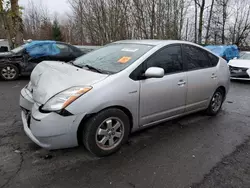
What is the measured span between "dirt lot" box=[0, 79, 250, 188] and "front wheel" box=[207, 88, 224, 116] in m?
0.55

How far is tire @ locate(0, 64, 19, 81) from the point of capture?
701 centimetres

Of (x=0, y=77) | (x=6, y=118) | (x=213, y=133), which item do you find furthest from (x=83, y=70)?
(x=0, y=77)

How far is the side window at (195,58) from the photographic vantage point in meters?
3.46

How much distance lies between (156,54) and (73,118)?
158 cm

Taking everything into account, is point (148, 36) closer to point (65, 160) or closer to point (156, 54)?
point (156, 54)

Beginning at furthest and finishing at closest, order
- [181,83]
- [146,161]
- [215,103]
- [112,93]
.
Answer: [215,103] < [181,83] < [146,161] < [112,93]

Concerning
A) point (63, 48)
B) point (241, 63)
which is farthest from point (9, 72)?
point (241, 63)

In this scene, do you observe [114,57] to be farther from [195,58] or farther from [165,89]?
[195,58]

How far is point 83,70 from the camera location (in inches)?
111

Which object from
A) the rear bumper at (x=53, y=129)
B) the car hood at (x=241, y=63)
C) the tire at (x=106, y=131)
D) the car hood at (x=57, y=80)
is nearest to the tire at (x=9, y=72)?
the car hood at (x=57, y=80)

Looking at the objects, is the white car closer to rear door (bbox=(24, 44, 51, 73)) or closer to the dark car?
the dark car

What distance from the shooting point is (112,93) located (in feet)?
8.09

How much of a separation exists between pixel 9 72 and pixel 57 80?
561 cm

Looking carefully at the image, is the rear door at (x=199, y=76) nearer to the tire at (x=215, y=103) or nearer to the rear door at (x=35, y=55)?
the tire at (x=215, y=103)
